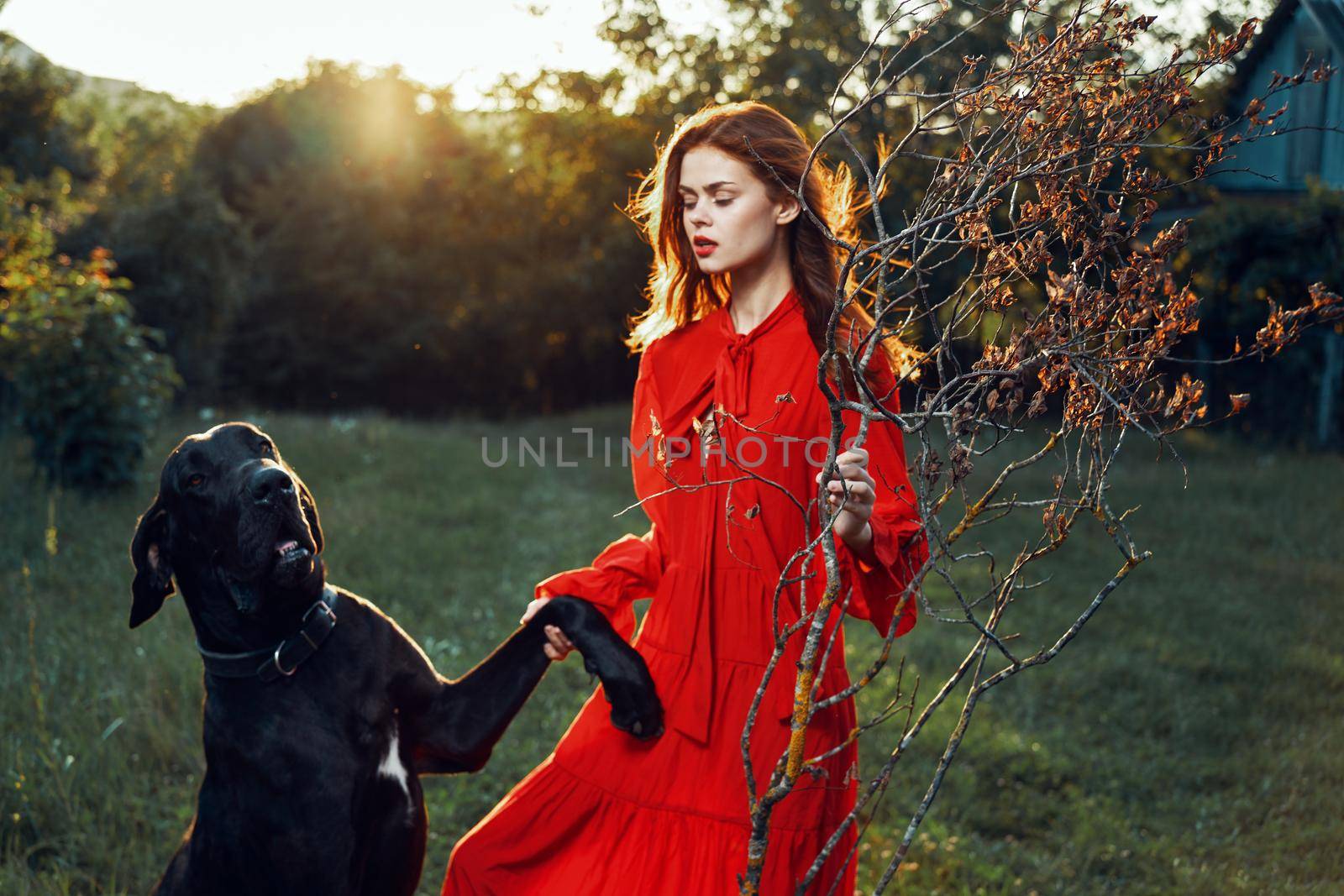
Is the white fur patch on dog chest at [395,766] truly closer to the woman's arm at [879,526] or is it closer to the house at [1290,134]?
the woman's arm at [879,526]

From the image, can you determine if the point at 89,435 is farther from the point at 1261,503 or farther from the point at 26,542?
the point at 1261,503

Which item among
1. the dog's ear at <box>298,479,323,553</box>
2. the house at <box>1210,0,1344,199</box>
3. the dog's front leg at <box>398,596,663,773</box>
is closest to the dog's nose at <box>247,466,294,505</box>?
the dog's ear at <box>298,479,323,553</box>

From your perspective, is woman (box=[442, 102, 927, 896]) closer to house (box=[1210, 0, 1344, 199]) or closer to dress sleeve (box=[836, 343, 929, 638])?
dress sleeve (box=[836, 343, 929, 638])

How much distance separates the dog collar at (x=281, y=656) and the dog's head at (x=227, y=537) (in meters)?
0.05

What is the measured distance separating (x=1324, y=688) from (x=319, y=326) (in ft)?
59.6

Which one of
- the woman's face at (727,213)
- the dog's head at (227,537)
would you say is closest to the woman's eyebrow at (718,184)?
the woman's face at (727,213)

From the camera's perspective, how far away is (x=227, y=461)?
2.19 m

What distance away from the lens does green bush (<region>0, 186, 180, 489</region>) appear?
7.88 meters

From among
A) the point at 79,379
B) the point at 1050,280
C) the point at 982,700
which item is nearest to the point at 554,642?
the point at 1050,280

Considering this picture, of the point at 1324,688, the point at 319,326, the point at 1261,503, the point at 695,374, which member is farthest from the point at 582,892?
the point at 319,326

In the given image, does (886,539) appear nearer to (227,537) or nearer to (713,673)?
(713,673)

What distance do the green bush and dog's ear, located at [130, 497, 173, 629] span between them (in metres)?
6.32

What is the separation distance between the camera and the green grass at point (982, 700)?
144 inches

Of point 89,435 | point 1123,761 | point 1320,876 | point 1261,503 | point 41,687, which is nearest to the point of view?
point 1320,876
